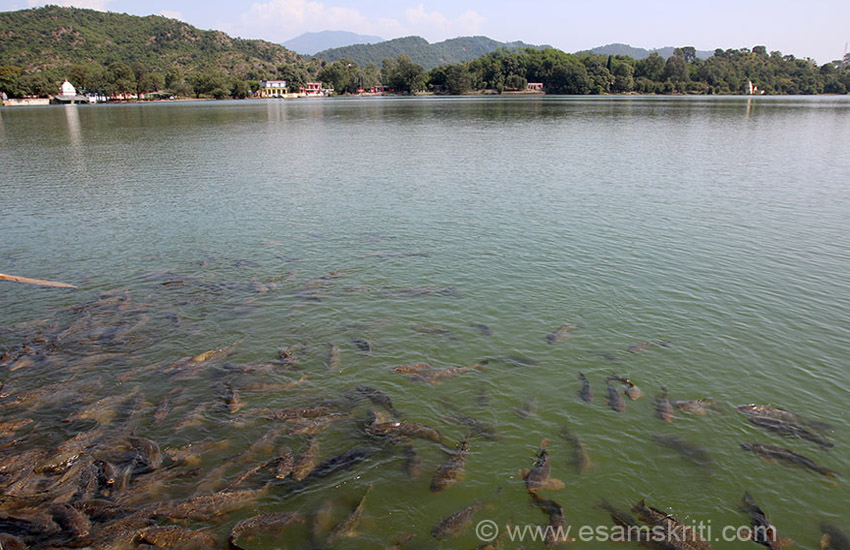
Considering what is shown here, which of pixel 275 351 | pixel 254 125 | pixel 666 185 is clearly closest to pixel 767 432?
pixel 275 351

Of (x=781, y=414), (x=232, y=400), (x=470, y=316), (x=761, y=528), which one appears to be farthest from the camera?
(x=470, y=316)

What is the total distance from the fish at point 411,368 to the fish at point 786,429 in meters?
7.57

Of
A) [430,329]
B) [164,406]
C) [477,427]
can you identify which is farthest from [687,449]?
[164,406]

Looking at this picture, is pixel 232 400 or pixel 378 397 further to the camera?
pixel 378 397

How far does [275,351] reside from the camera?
13672 millimetres

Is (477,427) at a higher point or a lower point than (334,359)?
lower

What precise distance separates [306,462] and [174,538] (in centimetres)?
248

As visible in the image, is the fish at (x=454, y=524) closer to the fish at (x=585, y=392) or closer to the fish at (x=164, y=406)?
the fish at (x=585, y=392)

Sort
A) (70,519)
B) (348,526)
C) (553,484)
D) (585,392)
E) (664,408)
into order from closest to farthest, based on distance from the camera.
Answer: (70,519)
(348,526)
(553,484)
(664,408)
(585,392)

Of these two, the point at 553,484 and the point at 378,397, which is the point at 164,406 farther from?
the point at 553,484

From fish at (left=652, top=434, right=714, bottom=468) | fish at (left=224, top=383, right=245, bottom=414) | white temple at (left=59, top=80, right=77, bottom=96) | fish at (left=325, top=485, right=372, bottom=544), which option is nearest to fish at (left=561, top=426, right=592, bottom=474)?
fish at (left=652, top=434, right=714, bottom=468)

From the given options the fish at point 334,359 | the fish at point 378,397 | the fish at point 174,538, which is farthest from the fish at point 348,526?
the fish at point 334,359

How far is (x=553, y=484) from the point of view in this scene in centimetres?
931

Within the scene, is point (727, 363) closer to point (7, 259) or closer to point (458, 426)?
point (458, 426)
